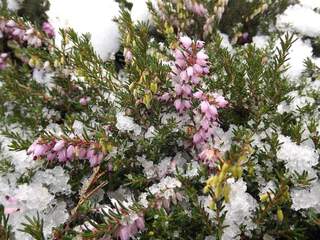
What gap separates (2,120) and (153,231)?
141 cm

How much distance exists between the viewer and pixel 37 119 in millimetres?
2727

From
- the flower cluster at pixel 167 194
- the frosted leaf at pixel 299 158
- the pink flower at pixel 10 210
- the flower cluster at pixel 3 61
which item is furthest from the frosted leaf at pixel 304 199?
the flower cluster at pixel 3 61

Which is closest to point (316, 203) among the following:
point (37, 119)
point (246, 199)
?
point (246, 199)

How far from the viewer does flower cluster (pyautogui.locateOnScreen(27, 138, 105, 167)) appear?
2127 millimetres

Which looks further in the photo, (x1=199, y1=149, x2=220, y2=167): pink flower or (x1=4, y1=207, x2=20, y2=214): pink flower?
(x1=4, y1=207, x2=20, y2=214): pink flower

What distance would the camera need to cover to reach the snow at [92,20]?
354 centimetres

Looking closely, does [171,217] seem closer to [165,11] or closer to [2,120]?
[2,120]

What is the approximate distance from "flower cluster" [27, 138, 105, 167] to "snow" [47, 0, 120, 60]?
1441 mm

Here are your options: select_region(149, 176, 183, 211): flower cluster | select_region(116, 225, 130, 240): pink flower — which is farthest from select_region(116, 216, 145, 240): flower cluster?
select_region(149, 176, 183, 211): flower cluster

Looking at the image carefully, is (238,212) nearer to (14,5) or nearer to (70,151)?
(70,151)

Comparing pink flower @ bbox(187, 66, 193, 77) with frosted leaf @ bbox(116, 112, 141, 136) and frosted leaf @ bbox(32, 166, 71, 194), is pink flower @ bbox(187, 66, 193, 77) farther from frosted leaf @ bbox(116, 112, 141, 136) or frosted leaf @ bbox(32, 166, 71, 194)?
frosted leaf @ bbox(32, 166, 71, 194)

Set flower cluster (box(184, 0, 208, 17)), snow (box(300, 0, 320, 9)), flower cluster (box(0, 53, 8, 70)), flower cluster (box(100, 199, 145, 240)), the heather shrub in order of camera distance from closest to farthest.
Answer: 1. flower cluster (box(100, 199, 145, 240))
2. the heather shrub
3. flower cluster (box(184, 0, 208, 17))
4. flower cluster (box(0, 53, 8, 70))
5. snow (box(300, 0, 320, 9))

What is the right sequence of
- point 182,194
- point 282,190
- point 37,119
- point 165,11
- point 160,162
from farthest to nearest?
point 165,11 → point 37,119 → point 160,162 → point 182,194 → point 282,190

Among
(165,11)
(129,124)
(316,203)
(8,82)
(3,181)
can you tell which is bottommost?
(316,203)
